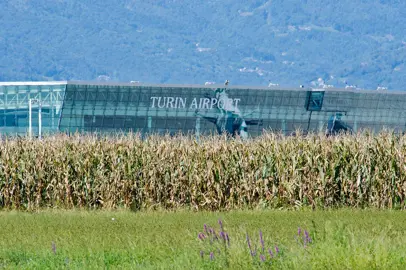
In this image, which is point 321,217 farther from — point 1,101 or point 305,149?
point 1,101

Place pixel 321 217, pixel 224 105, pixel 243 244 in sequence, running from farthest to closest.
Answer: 1. pixel 224 105
2. pixel 321 217
3. pixel 243 244

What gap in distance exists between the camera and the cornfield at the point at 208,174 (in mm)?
32719

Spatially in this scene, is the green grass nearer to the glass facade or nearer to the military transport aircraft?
the glass facade

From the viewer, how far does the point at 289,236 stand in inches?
958

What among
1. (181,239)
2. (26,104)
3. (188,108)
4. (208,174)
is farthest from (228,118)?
(181,239)

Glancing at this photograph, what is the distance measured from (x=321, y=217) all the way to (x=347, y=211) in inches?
75.1

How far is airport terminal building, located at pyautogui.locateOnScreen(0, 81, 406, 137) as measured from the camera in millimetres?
115375

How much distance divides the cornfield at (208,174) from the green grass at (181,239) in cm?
131

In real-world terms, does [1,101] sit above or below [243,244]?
below

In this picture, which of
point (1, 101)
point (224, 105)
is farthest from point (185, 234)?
point (224, 105)

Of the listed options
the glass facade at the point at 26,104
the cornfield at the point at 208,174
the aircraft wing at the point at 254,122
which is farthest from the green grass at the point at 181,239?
the aircraft wing at the point at 254,122

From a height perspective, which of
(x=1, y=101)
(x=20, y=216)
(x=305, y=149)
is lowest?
(x=1, y=101)

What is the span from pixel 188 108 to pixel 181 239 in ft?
325

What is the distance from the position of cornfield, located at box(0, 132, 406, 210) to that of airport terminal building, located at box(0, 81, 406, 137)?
78.5 m
